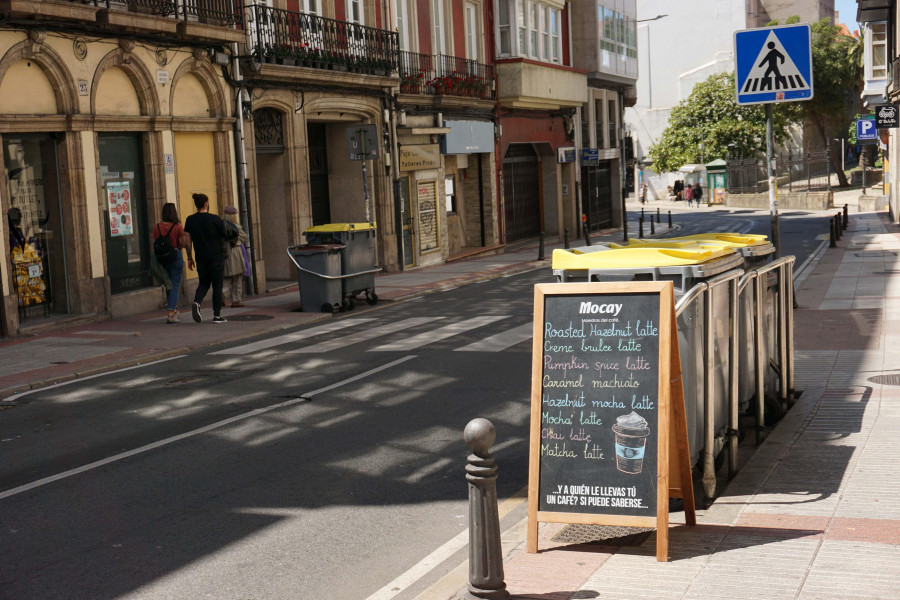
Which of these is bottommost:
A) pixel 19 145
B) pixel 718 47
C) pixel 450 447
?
pixel 450 447

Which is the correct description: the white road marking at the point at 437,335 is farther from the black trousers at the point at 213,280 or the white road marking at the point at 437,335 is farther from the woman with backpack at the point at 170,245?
the woman with backpack at the point at 170,245

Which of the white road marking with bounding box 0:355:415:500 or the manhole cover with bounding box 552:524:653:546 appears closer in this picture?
the manhole cover with bounding box 552:524:653:546

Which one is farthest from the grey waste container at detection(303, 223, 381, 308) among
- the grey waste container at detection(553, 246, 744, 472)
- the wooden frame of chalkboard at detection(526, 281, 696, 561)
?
the wooden frame of chalkboard at detection(526, 281, 696, 561)

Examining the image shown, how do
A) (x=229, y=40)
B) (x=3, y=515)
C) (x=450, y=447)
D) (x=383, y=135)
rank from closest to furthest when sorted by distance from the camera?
(x=3, y=515)
(x=450, y=447)
(x=229, y=40)
(x=383, y=135)

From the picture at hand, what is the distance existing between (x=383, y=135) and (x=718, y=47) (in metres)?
57.0

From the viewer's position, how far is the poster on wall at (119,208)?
1936 centimetres

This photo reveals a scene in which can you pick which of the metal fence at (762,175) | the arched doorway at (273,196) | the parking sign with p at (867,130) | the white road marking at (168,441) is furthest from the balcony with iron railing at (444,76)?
the metal fence at (762,175)

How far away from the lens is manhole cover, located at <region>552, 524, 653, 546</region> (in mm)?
6105

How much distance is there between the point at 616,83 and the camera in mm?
46375

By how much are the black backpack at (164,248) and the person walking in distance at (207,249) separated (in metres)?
0.27

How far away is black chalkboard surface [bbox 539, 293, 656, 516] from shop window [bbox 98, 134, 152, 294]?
580 inches

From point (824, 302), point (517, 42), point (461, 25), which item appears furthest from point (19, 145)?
point (517, 42)

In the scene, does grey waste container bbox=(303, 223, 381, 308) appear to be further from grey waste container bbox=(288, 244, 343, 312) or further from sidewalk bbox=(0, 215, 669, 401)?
sidewalk bbox=(0, 215, 669, 401)

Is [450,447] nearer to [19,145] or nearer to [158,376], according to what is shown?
[158,376]
